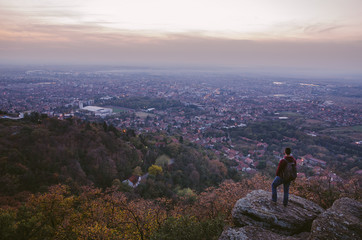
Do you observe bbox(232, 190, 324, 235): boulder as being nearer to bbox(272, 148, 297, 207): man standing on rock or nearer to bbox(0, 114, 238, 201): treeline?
bbox(272, 148, 297, 207): man standing on rock

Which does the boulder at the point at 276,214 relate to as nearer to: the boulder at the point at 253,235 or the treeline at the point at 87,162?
the boulder at the point at 253,235

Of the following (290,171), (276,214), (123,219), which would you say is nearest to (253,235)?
(276,214)

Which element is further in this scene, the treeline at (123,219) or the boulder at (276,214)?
the treeline at (123,219)

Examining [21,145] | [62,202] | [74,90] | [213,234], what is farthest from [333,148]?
[74,90]

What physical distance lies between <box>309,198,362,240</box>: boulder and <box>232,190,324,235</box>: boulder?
0.70 metres

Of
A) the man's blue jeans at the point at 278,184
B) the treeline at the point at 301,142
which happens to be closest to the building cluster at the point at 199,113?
the treeline at the point at 301,142

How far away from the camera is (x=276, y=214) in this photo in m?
6.68

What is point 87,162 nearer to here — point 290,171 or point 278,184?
point 278,184

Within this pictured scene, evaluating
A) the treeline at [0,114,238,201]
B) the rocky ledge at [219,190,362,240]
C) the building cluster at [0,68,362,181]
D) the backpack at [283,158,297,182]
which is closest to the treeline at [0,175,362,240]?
the rocky ledge at [219,190,362,240]

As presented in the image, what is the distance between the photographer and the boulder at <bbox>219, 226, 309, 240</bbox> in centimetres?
627

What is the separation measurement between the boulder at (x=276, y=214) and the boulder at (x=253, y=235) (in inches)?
6.7

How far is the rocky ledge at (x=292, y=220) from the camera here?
565 cm

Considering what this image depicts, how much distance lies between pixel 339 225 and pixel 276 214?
5.39 ft

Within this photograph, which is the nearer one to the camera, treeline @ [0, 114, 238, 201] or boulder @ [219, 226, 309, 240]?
boulder @ [219, 226, 309, 240]
